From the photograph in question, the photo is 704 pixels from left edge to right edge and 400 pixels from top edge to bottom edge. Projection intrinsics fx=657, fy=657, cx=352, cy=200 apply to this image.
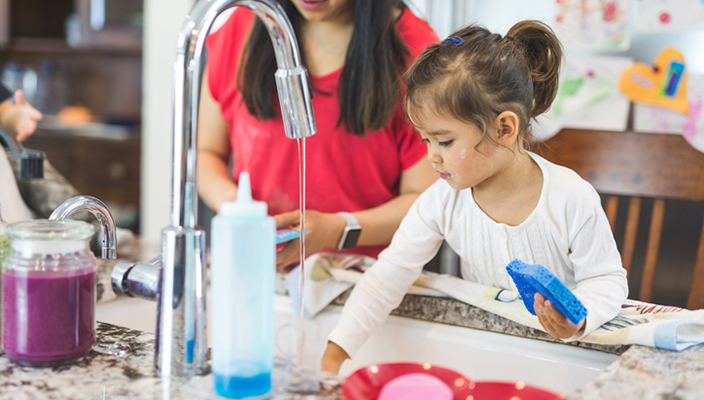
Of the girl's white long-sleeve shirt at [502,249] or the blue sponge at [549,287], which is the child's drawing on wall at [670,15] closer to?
the girl's white long-sleeve shirt at [502,249]

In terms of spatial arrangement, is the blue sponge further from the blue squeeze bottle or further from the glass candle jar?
the glass candle jar

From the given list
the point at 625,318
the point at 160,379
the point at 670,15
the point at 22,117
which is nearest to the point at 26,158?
the point at 22,117

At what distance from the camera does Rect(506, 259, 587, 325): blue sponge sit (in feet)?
2.10

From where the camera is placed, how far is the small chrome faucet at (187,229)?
0.59 m

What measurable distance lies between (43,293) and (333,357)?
A: 1.19 ft

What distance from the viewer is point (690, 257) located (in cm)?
143

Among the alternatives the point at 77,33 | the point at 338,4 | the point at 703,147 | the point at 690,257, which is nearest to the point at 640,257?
the point at 690,257

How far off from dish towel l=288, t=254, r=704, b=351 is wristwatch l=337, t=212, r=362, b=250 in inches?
1.0

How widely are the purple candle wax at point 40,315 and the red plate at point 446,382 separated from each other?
0.90 feet

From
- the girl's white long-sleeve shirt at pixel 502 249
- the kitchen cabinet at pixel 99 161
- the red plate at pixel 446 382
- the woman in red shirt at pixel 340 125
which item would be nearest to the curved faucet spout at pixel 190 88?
the red plate at pixel 446 382

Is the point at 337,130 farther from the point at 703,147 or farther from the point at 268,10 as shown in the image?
the point at 703,147

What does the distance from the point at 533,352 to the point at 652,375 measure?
208 millimetres

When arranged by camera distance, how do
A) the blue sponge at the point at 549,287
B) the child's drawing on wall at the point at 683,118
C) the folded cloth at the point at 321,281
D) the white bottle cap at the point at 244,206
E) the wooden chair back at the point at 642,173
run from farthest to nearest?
1. the child's drawing on wall at the point at 683,118
2. the wooden chair back at the point at 642,173
3. the folded cloth at the point at 321,281
4. the blue sponge at the point at 549,287
5. the white bottle cap at the point at 244,206

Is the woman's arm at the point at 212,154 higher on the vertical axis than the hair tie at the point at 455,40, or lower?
lower
